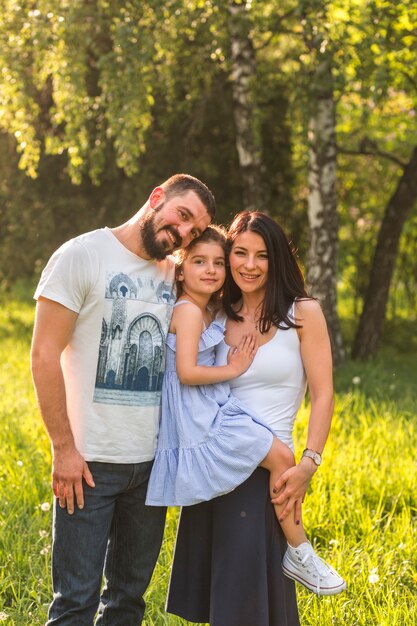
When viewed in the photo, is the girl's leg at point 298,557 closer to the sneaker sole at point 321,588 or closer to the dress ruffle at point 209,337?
the sneaker sole at point 321,588

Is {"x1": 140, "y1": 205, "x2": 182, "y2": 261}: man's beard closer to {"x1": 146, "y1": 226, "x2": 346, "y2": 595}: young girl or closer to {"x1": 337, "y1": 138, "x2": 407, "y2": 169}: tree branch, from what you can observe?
{"x1": 146, "y1": 226, "x2": 346, "y2": 595}: young girl

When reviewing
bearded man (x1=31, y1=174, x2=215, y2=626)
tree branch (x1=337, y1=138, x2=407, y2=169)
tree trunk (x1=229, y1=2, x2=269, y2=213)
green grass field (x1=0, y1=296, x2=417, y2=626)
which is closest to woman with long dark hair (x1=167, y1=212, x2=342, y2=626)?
bearded man (x1=31, y1=174, x2=215, y2=626)

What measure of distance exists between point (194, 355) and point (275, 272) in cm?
43

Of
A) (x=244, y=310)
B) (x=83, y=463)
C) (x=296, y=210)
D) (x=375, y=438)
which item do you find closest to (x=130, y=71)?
(x=375, y=438)

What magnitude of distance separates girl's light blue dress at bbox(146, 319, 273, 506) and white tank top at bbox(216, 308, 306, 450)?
2.0 inches

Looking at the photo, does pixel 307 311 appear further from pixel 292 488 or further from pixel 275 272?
pixel 292 488

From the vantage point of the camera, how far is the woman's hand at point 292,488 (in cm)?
267

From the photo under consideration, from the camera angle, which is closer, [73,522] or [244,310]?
[73,522]

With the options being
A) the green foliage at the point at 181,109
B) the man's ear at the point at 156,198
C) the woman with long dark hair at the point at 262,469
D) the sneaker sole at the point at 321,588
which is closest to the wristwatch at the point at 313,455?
the woman with long dark hair at the point at 262,469

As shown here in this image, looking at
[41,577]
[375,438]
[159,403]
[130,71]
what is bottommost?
[41,577]

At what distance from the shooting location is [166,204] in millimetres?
2662

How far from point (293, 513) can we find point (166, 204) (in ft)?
3.62

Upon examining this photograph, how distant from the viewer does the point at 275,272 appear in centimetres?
284

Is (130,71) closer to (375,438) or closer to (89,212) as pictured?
(375,438)
